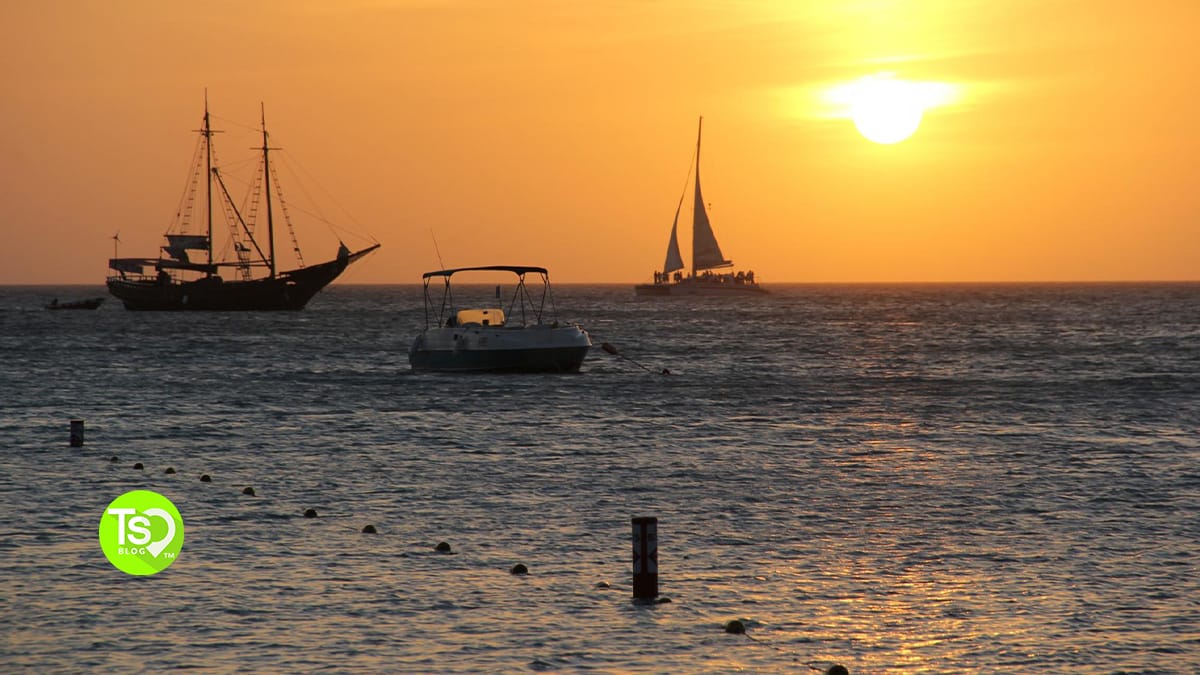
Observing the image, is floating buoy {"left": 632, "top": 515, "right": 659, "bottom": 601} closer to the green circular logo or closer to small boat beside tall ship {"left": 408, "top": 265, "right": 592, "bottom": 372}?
the green circular logo

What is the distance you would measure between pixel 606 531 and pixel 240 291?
158 meters

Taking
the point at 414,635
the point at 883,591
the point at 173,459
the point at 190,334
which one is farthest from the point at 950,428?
the point at 190,334

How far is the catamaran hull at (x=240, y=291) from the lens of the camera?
17188cm

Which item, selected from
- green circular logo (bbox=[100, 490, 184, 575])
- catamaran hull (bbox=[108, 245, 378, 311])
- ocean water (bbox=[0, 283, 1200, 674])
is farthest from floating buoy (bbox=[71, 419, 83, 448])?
catamaran hull (bbox=[108, 245, 378, 311])

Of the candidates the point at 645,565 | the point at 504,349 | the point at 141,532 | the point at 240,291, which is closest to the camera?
the point at 645,565

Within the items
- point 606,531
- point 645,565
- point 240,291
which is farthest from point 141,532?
point 240,291

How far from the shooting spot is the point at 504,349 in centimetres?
5841

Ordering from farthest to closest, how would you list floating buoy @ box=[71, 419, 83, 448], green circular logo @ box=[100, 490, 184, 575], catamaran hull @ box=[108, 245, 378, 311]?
1. catamaran hull @ box=[108, 245, 378, 311]
2. floating buoy @ box=[71, 419, 83, 448]
3. green circular logo @ box=[100, 490, 184, 575]

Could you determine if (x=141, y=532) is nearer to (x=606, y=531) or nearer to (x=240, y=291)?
(x=606, y=531)

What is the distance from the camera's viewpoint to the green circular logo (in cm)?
1756

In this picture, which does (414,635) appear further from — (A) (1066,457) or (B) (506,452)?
(A) (1066,457)

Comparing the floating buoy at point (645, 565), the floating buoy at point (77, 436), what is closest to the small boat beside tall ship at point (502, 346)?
the floating buoy at point (77, 436)

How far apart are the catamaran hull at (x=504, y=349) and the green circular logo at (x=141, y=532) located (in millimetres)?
34069

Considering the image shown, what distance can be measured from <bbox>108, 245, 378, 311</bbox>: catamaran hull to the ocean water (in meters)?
121
